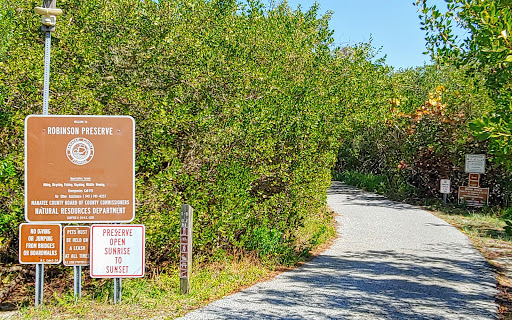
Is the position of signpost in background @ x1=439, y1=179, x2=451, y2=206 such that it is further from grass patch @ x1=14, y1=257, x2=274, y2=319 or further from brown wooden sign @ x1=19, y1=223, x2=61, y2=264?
brown wooden sign @ x1=19, y1=223, x2=61, y2=264

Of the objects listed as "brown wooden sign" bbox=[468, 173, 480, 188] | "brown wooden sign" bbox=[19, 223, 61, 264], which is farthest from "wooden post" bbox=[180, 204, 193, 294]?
"brown wooden sign" bbox=[468, 173, 480, 188]

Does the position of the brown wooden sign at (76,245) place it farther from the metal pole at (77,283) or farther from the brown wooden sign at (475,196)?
the brown wooden sign at (475,196)

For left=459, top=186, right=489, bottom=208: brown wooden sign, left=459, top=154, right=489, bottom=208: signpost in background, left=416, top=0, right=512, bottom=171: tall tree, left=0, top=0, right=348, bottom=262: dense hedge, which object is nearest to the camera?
left=416, top=0, right=512, bottom=171: tall tree

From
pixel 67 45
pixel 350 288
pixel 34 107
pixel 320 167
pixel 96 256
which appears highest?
pixel 67 45

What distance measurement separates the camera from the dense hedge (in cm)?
800

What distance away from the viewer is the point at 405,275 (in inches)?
368

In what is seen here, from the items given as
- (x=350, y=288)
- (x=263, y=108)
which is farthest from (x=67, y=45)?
(x=350, y=288)

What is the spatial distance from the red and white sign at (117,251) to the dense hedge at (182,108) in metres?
0.92

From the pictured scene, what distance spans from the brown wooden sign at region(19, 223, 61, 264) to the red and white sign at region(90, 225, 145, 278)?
45 cm

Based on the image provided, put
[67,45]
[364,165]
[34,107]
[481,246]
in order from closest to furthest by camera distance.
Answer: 1. [34,107]
2. [67,45]
3. [481,246]
4. [364,165]

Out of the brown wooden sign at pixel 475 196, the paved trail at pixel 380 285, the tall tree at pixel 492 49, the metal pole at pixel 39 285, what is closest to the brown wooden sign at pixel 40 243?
the metal pole at pixel 39 285

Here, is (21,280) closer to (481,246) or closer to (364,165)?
(481,246)

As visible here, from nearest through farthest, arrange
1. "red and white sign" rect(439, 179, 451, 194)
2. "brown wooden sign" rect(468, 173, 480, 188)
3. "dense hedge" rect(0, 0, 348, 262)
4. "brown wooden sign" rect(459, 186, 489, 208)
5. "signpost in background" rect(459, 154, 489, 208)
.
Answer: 1. "dense hedge" rect(0, 0, 348, 262)
2. "signpost in background" rect(459, 154, 489, 208)
3. "brown wooden sign" rect(459, 186, 489, 208)
4. "brown wooden sign" rect(468, 173, 480, 188)
5. "red and white sign" rect(439, 179, 451, 194)

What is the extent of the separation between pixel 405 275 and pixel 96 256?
17.3ft
